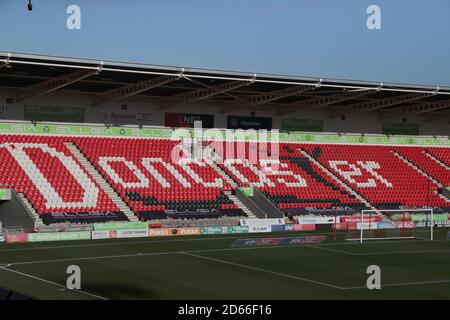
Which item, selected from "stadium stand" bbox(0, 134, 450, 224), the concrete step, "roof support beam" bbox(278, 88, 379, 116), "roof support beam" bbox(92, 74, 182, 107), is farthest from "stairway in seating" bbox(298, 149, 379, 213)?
"roof support beam" bbox(92, 74, 182, 107)

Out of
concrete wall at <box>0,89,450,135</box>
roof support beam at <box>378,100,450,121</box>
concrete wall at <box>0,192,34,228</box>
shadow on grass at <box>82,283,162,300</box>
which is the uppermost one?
roof support beam at <box>378,100,450,121</box>

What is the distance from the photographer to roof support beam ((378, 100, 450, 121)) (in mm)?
58000

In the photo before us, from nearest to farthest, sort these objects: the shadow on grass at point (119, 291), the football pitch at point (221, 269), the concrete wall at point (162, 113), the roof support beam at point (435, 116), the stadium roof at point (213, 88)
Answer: the shadow on grass at point (119, 291), the football pitch at point (221, 269), the stadium roof at point (213, 88), the concrete wall at point (162, 113), the roof support beam at point (435, 116)

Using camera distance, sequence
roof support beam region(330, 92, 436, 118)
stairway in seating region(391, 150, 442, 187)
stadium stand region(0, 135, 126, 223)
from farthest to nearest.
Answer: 1. stairway in seating region(391, 150, 442, 187)
2. roof support beam region(330, 92, 436, 118)
3. stadium stand region(0, 135, 126, 223)

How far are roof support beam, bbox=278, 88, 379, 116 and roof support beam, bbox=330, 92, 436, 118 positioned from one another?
279 cm

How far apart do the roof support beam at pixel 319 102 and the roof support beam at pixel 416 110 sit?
23.2 ft

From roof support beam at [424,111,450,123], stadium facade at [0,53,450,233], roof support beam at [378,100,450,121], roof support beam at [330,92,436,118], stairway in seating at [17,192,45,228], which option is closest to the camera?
Result: stairway in seating at [17,192,45,228]

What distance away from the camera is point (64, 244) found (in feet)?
120

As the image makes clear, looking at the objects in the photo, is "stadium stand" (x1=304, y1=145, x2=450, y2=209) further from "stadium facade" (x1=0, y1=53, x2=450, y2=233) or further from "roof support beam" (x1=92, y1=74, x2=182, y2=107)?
"roof support beam" (x1=92, y1=74, x2=182, y2=107)

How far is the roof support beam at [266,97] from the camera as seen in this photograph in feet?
163

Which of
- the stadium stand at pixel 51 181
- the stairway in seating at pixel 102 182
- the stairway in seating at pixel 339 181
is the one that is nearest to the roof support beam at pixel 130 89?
the stairway in seating at pixel 102 182

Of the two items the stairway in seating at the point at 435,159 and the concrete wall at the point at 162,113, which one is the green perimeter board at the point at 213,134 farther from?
the stairway in seating at the point at 435,159

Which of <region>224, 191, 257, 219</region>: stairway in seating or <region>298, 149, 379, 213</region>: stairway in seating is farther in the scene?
<region>298, 149, 379, 213</region>: stairway in seating
